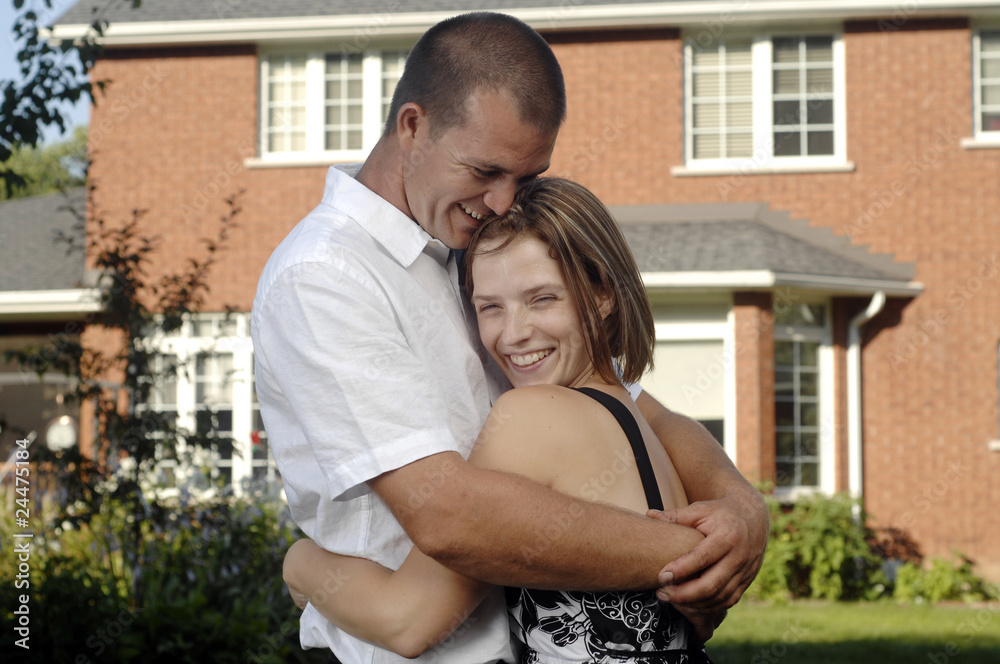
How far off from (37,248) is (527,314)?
52.8 ft

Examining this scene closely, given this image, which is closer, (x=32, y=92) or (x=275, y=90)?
(x=32, y=92)

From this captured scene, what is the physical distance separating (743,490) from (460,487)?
0.86 metres

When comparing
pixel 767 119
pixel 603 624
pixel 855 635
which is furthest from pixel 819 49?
pixel 603 624

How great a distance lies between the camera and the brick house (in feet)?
39.7

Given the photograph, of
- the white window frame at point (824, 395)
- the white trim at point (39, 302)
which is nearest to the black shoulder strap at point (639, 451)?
the white window frame at point (824, 395)

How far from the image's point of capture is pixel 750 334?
11695 mm

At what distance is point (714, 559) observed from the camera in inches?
72.8

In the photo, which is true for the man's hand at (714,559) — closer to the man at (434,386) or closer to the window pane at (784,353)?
the man at (434,386)

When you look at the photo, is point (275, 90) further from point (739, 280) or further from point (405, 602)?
point (405, 602)

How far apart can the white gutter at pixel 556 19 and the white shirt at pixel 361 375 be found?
11.0 meters

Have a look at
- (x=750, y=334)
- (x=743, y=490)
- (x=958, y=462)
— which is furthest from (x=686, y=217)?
(x=743, y=490)

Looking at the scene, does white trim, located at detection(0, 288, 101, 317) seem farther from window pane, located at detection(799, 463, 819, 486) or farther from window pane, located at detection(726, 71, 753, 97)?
window pane, located at detection(799, 463, 819, 486)

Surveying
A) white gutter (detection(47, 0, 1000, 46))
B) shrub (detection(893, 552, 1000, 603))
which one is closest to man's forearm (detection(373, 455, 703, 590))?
shrub (detection(893, 552, 1000, 603))

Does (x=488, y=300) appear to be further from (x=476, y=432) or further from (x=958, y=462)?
(x=958, y=462)
